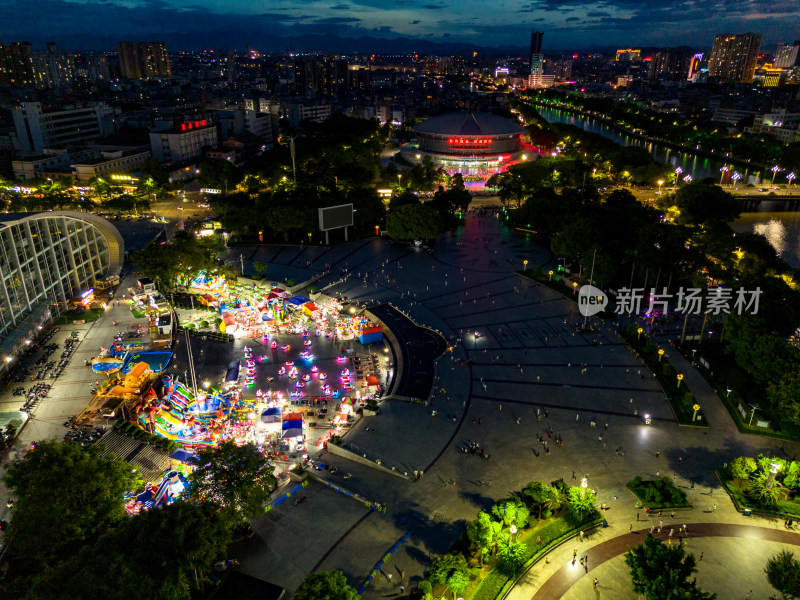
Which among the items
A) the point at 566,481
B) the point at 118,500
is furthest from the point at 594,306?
the point at 118,500

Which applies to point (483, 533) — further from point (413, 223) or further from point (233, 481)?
point (413, 223)

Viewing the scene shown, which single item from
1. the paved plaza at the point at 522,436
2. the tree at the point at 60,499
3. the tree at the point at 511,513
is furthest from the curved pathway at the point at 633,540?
the tree at the point at 60,499

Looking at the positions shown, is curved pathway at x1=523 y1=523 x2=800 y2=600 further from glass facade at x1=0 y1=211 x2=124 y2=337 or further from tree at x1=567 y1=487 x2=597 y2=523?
glass facade at x1=0 y1=211 x2=124 y2=337

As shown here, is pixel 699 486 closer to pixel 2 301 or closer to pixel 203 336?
pixel 203 336

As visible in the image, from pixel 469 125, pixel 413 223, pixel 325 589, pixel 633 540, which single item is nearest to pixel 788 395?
pixel 633 540

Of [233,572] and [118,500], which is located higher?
[118,500]

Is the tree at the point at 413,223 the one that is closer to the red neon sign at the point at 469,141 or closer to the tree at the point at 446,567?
the tree at the point at 446,567
